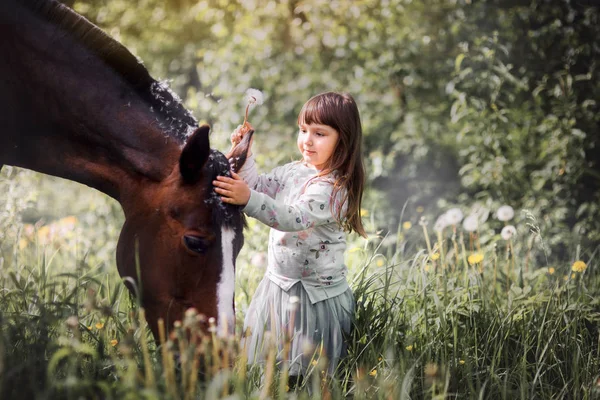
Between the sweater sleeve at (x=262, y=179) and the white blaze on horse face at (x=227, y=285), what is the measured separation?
535 millimetres

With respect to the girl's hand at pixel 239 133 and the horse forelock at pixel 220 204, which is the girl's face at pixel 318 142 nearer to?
the girl's hand at pixel 239 133

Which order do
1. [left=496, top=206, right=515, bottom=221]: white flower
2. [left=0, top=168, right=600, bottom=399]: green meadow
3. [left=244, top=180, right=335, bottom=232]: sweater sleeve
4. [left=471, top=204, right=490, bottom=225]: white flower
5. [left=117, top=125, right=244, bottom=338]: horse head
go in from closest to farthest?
1. [left=0, top=168, right=600, bottom=399]: green meadow
2. [left=117, top=125, right=244, bottom=338]: horse head
3. [left=244, top=180, right=335, bottom=232]: sweater sleeve
4. [left=496, top=206, right=515, bottom=221]: white flower
5. [left=471, top=204, right=490, bottom=225]: white flower

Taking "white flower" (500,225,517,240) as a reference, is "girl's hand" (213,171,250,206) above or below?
above

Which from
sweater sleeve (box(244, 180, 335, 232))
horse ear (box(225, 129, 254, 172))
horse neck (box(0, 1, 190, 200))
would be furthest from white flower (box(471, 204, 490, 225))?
horse neck (box(0, 1, 190, 200))

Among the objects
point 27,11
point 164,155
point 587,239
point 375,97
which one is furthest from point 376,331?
point 375,97

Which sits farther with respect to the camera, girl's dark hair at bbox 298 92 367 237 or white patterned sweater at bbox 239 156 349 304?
girl's dark hair at bbox 298 92 367 237

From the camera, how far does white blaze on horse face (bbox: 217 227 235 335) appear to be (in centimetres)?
213

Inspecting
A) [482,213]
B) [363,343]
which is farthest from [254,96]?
[482,213]

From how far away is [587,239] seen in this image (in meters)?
4.79

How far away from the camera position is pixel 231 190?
2.23 metres

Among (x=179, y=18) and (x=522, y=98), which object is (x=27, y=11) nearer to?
(x=522, y=98)

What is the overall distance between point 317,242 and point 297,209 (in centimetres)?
25

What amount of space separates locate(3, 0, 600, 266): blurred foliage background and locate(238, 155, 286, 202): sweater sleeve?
4.31 ft

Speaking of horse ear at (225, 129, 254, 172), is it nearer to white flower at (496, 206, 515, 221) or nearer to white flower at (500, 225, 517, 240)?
white flower at (500, 225, 517, 240)
